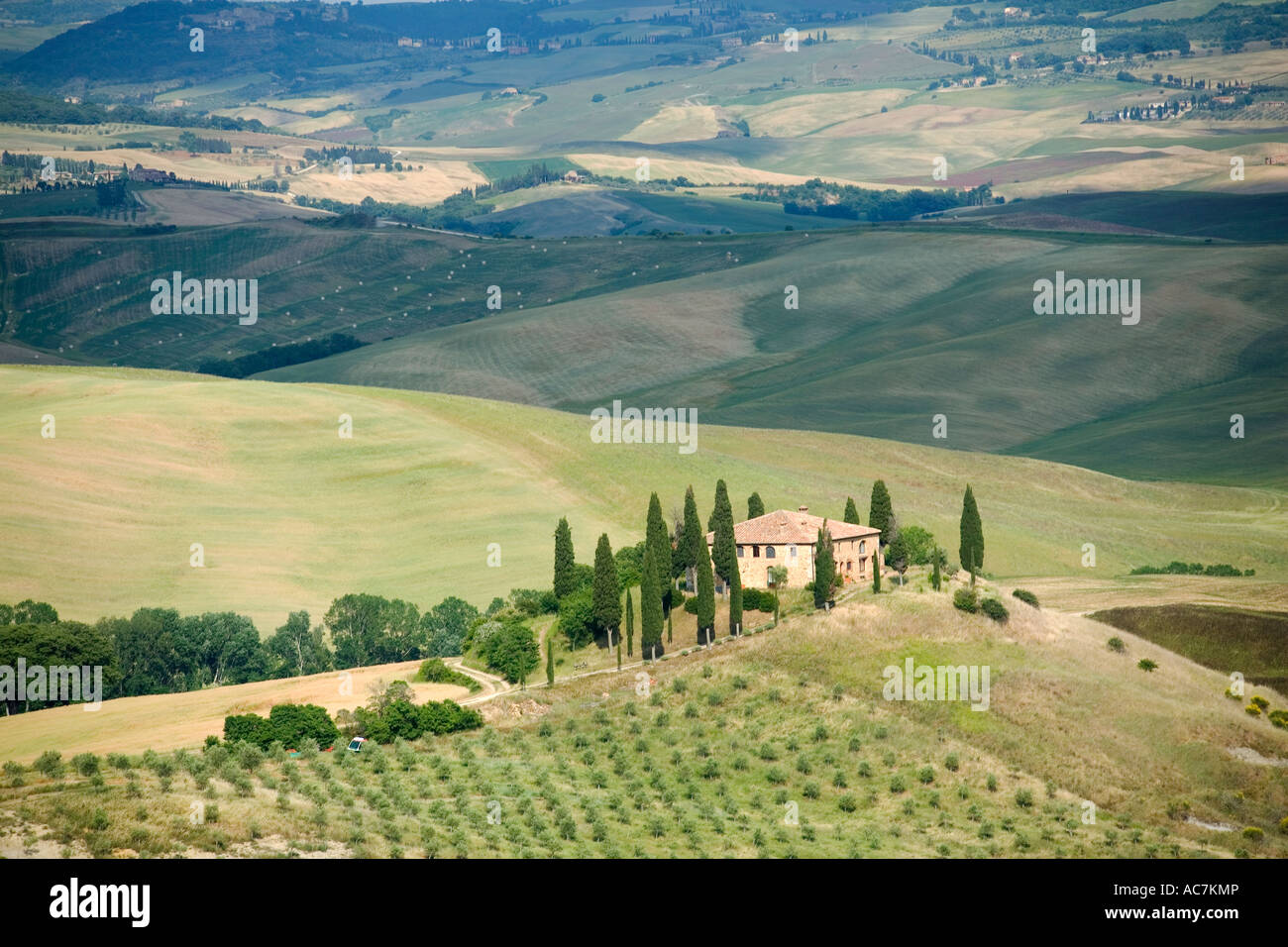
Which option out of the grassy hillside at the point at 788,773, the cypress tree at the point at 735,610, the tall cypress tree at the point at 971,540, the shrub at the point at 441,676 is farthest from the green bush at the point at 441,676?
the tall cypress tree at the point at 971,540

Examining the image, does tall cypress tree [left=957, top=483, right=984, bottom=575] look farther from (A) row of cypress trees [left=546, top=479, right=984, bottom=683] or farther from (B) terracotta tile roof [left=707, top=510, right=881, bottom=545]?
(B) terracotta tile roof [left=707, top=510, right=881, bottom=545]

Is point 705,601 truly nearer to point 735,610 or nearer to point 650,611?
point 735,610

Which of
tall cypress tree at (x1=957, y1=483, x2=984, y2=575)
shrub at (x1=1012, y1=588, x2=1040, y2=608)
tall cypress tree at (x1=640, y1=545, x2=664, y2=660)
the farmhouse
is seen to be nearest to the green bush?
tall cypress tree at (x1=640, y1=545, x2=664, y2=660)
